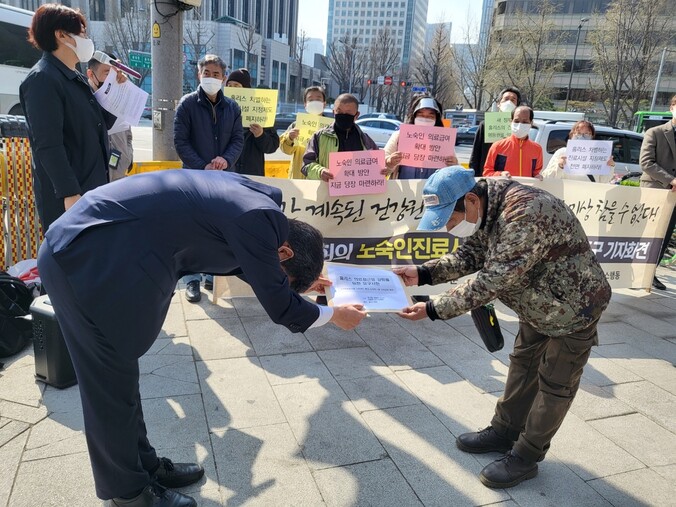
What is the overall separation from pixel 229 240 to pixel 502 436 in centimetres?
197

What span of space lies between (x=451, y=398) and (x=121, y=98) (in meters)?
2.95

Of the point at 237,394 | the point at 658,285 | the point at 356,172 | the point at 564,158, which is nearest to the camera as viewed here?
the point at 237,394

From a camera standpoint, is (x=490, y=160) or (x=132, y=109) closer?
(x=132, y=109)

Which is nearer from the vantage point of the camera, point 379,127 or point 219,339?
point 219,339

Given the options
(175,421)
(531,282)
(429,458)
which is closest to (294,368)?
(175,421)

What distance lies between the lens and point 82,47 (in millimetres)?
3068

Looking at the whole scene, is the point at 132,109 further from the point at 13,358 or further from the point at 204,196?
the point at 204,196

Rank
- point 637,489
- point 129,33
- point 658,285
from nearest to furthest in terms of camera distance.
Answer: point 637,489
point 658,285
point 129,33

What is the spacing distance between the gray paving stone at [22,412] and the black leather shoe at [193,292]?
1808 mm

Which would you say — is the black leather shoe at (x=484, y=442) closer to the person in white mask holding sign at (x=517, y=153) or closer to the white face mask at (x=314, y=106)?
the person in white mask holding sign at (x=517, y=153)

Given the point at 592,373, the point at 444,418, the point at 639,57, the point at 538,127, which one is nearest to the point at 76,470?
the point at 444,418

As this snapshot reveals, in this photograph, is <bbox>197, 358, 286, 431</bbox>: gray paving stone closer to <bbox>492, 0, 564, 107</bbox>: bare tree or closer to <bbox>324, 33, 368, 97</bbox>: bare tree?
<bbox>492, 0, 564, 107</bbox>: bare tree

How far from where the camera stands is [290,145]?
5234 millimetres

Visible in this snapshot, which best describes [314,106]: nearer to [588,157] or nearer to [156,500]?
[588,157]
